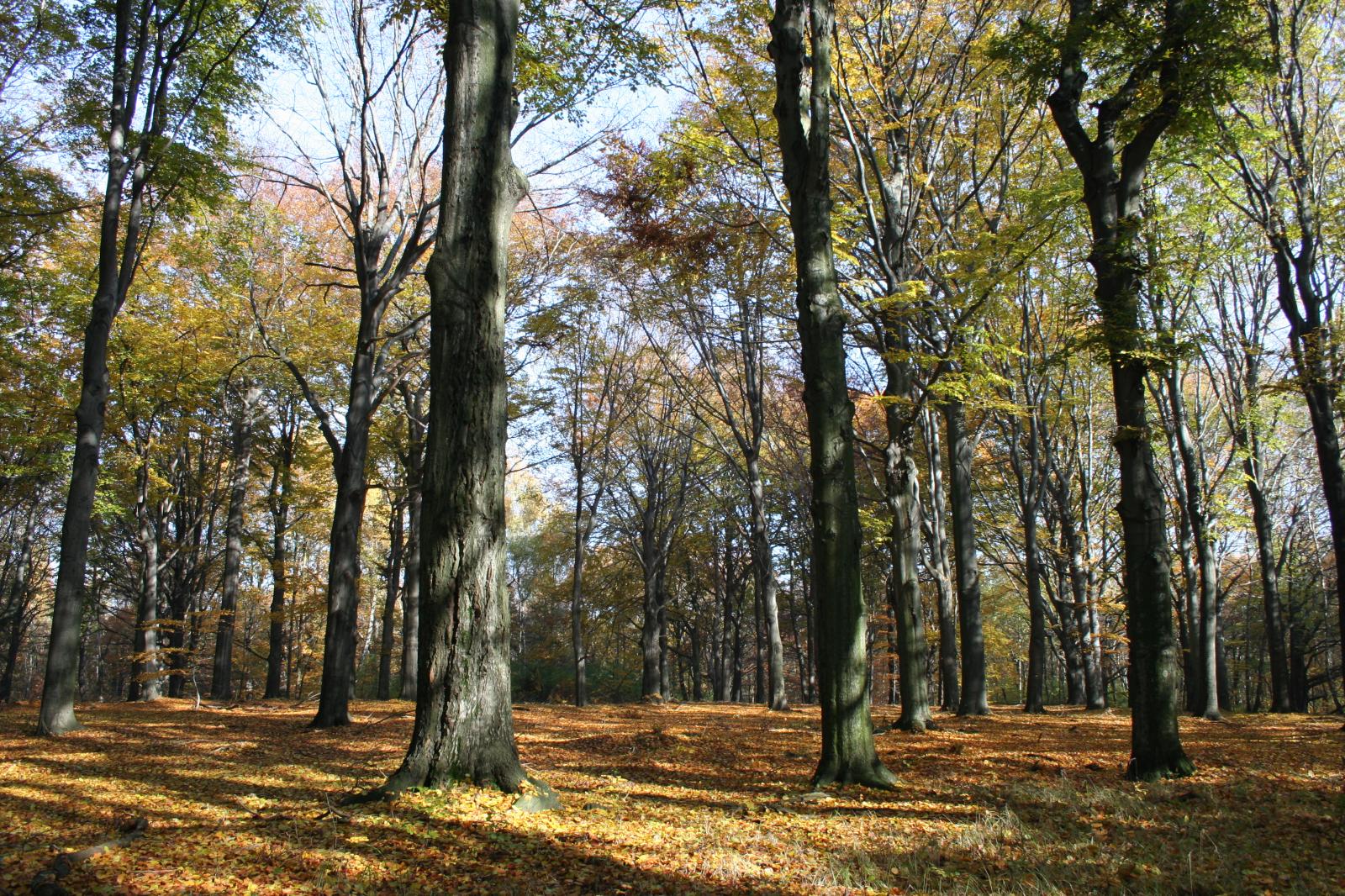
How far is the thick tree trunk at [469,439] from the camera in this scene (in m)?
5.05

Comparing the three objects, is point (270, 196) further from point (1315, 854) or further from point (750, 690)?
point (750, 690)

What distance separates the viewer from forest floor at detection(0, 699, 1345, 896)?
368 cm

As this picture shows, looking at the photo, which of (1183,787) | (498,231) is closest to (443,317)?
(498,231)

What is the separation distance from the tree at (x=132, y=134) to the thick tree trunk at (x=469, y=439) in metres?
7.02

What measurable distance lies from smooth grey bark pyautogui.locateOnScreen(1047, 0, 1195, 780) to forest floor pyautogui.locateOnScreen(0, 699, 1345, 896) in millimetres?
703

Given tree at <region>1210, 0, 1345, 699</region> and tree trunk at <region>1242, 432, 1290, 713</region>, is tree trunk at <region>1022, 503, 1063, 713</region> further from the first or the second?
tree at <region>1210, 0, 1345, 699</region>

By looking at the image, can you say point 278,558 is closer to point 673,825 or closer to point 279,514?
point 279,514

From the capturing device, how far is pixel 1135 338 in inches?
265

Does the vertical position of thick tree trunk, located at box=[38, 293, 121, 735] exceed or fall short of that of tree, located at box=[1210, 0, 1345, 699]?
it falls short

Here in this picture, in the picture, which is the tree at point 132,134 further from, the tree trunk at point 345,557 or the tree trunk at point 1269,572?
the tree trunk at point 1269,572

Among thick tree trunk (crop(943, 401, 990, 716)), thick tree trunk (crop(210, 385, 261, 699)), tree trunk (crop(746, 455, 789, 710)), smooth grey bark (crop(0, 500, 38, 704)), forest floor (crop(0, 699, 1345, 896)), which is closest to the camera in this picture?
forest floor (crop(0, 699, 1345, 896))

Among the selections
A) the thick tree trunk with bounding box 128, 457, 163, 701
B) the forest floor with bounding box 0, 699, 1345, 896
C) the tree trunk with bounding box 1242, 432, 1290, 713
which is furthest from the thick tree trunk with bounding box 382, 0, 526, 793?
the tree trunk with bounding box 1242, 432, 1290, 713

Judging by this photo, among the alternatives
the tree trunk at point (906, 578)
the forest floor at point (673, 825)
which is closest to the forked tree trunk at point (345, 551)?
the forest floor at point (673, 825)

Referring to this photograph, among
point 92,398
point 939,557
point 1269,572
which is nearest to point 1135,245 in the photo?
point 939,557
